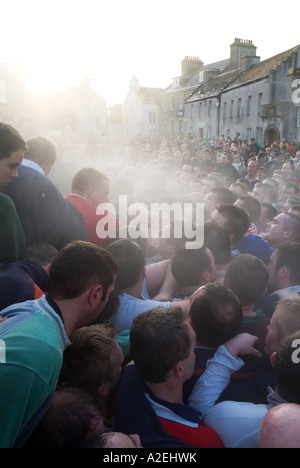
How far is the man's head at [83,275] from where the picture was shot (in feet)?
5.54

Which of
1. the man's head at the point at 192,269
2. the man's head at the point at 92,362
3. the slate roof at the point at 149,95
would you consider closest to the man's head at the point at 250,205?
the man's head at the point at 192,269

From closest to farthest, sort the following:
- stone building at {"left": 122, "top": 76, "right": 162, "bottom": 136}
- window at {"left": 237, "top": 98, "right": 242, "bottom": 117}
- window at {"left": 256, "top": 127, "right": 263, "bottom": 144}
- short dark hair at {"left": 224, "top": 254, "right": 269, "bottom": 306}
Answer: short dark hair at {"left": 224, "top": 254, "right": 269, "bottom": 306}
window at {"left": 256, "top": 127, "right": 263, "bottom": 144}
window at {"left": 237, "top": 98, "right": 242, "bottom": 117}
stone building at {"left": 122, "top": 76, "right": 162, "bottom": 136}

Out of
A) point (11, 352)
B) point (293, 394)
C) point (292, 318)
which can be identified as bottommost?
point (293, 394)

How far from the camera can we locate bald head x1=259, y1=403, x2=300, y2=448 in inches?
53.5

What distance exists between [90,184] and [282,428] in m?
2.95

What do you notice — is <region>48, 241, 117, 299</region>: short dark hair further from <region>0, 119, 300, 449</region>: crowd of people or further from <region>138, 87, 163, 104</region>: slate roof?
<region>138, 87, 163, 104</region>: slate roof

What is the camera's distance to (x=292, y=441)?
1.35 m

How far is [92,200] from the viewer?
12.8ft

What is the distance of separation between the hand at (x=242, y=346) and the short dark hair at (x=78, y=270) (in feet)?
2.50

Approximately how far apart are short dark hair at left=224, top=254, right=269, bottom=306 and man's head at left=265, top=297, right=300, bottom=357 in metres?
0.34

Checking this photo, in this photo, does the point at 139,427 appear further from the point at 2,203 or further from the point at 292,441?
the point at 2,203

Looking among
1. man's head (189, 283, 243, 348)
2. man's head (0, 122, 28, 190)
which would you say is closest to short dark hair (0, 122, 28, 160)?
man's head (0, 122, 28, 190)
